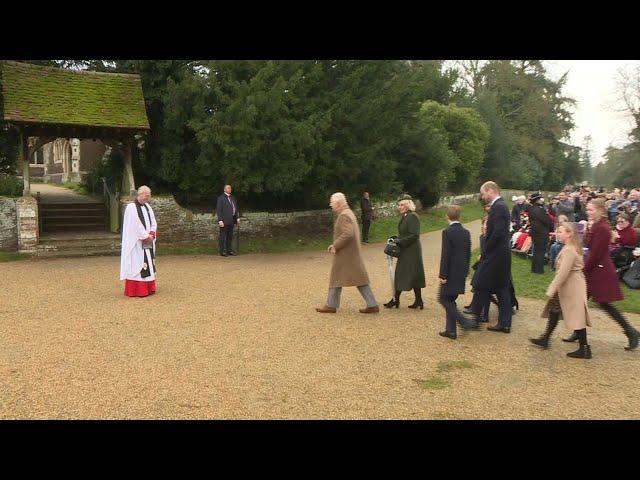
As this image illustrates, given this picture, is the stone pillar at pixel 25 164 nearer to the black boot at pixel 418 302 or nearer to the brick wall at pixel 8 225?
the brick wall at pixel 8 225

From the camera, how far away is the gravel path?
433cm

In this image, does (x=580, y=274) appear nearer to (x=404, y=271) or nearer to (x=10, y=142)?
(x=404, y=271)

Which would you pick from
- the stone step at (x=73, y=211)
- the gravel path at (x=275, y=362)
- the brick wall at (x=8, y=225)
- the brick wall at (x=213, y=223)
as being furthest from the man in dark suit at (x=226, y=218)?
the stone step at (x=73, y=211)

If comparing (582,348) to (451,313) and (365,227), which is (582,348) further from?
(365,227)

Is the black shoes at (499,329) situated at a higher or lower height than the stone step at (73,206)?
lower

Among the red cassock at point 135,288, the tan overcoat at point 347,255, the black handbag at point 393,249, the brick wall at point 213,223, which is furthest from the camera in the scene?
the brick wall at point 213,223

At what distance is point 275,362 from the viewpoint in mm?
5445

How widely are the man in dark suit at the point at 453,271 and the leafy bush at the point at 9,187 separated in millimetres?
11664

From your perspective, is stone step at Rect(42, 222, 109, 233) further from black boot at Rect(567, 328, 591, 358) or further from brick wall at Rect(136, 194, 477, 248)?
black boot at Rect(567, 328, 591, 358)

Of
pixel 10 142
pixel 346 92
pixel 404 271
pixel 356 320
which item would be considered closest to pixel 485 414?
pixel 356 320

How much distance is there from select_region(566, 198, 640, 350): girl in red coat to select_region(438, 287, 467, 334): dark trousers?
155 centimetres

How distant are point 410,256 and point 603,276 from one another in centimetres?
262

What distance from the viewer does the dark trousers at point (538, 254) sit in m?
10.9

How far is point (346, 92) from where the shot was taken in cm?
1414
